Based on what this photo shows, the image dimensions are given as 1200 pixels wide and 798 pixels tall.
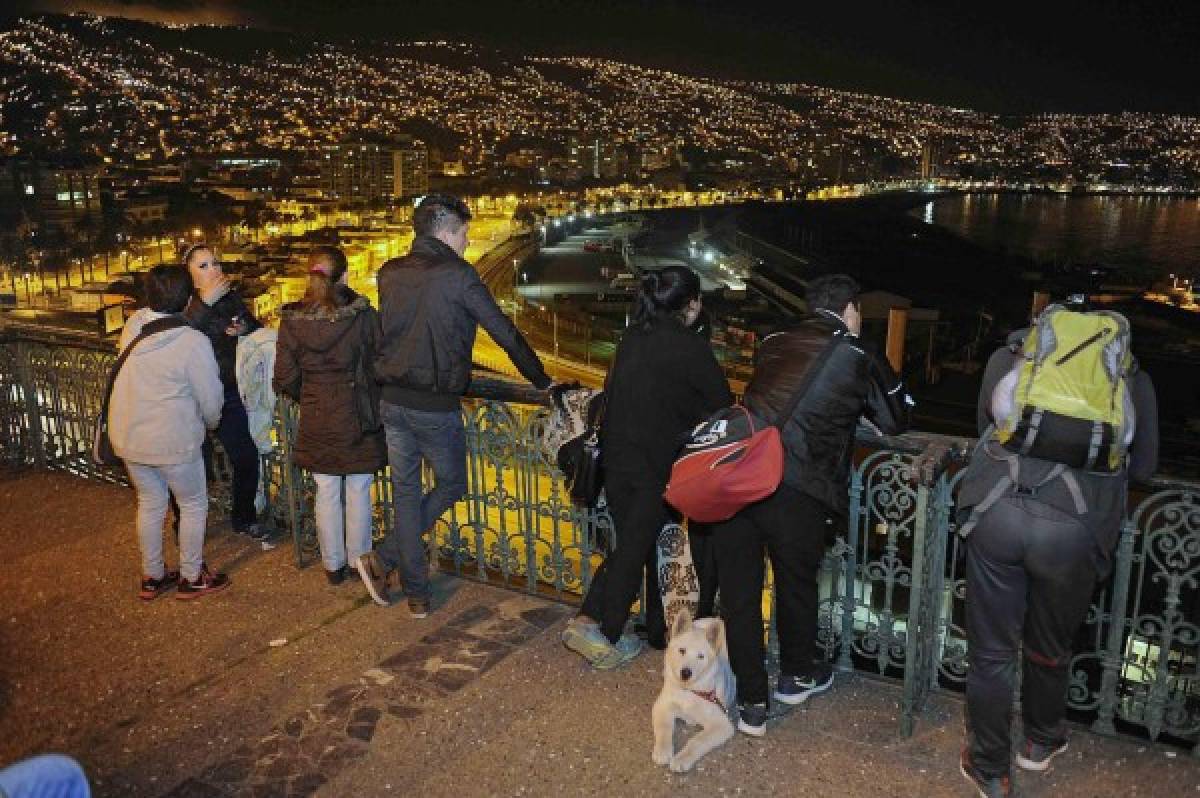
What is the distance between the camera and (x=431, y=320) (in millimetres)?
4047

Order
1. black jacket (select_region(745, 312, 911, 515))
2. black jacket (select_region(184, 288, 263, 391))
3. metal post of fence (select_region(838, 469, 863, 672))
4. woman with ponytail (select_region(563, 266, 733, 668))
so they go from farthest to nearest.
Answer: black jacket (select_region(184, 288, 263, 391)) → metal post of fence (select_region(838, 469, 863, 672)) → woman with ponytail (select_region(563, 266, 733, 668)) → black jacket (select_region(745, 312, 911, 515))

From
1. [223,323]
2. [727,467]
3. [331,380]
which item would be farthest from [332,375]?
[727,467]

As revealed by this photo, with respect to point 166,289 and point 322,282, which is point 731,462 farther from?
point 166,289

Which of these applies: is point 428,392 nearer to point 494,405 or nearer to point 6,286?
point 494,405

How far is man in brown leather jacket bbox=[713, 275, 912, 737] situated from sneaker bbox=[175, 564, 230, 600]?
2932 millimetres

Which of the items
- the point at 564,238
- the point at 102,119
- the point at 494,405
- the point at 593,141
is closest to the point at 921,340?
the point at 494,405

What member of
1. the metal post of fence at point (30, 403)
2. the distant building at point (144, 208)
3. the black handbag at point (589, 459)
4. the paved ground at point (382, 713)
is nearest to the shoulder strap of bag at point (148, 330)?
the paved ground at point (382, 713)

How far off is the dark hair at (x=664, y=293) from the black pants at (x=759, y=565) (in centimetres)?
77

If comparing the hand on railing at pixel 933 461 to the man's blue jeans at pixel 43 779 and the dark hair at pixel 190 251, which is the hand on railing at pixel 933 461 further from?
the dark hair at pixel 190 251

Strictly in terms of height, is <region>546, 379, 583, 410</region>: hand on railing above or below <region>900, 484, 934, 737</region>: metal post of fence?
above

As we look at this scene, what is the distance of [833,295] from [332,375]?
8.20ft

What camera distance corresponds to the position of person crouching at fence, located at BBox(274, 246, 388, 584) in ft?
14.4

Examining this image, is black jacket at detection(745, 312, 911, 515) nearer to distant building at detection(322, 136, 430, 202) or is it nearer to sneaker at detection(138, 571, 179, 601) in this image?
sneaker at detection(138, 571, 179, 601)

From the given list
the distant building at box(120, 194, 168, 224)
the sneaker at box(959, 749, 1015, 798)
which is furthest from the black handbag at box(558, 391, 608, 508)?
the distant building at box(120, 194, 168, 224)
